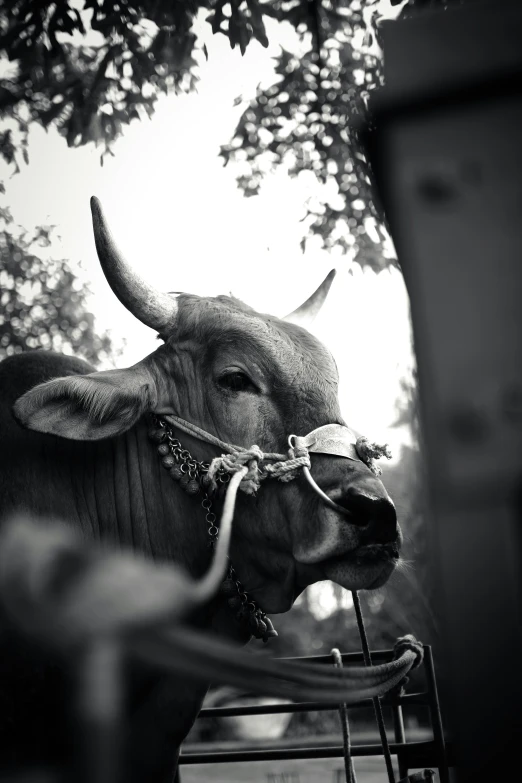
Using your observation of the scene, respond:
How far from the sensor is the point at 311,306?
13.0 ft

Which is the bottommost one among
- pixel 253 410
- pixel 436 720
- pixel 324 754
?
pixel 324 754

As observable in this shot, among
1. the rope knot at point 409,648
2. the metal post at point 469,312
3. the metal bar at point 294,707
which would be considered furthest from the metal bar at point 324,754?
the metal post at point 469,312

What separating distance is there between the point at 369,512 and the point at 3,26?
12.3 ft

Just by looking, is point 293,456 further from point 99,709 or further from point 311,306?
point 99,709

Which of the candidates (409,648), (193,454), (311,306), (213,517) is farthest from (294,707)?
(311,306)

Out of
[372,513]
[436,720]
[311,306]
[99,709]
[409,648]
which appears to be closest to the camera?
[99,709]

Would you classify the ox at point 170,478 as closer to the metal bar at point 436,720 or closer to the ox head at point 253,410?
the ox head at point 253,410

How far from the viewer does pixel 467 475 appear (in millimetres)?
1059

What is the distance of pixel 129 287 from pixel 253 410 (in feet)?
2.61

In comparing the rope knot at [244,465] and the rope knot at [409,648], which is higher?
the rope knot at [244,465]

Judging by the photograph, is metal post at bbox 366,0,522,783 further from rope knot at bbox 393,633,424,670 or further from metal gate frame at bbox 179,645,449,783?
metal gate frame at bbox 179,645,449,783

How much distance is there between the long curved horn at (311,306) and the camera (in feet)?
12.6

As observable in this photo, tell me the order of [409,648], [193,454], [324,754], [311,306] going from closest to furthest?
[409,648], [193,454], [324,754], [311,306]

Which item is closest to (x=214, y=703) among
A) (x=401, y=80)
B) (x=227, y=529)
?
(x=227, y=529)
